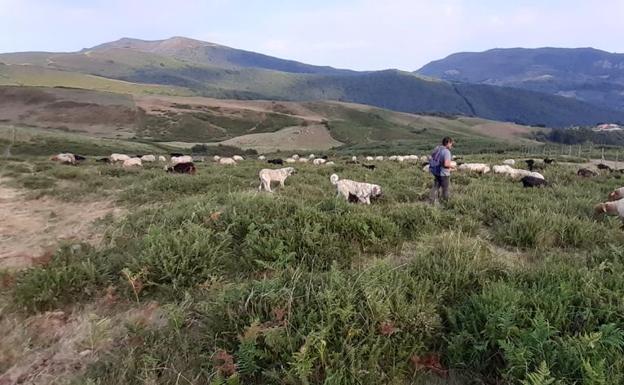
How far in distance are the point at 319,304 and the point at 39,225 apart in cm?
831

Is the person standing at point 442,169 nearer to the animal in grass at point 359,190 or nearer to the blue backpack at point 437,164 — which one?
the blue backpack at point 437,164

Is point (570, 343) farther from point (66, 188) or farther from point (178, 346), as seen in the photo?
point (66, 188)

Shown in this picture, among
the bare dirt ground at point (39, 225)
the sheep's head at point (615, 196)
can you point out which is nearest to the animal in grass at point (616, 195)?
the sheep's head at point (615, 196)

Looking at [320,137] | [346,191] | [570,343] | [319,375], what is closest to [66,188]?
[346,191]

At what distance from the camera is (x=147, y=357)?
3.80 meters

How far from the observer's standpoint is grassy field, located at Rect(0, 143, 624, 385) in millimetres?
3574

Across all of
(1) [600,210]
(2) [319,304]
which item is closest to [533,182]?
(1) [600,210]

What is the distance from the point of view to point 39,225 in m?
9.77

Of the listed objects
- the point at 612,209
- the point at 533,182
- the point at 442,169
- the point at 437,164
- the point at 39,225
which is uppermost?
the point at 437,164

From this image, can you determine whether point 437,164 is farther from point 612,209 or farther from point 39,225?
point 39,225

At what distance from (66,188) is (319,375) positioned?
12728 millimetres

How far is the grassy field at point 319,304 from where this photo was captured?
3.57 metres

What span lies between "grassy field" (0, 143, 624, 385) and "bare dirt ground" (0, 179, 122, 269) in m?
1.35

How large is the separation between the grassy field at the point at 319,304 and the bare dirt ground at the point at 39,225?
4.44 feet
